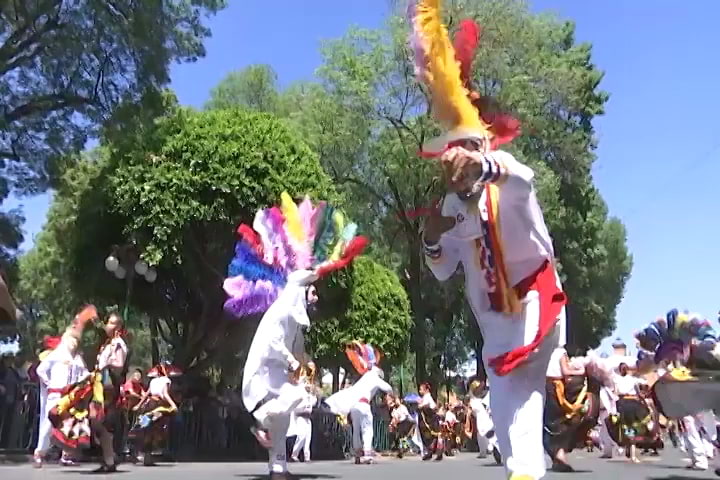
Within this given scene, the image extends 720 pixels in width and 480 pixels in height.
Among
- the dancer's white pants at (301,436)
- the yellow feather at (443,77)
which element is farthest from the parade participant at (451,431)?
the yellow feather at (443,77)

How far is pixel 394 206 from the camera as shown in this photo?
1146 inches

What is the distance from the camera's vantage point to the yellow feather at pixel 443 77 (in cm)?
519

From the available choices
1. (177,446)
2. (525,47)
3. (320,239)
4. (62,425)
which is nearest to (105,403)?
(62,425)

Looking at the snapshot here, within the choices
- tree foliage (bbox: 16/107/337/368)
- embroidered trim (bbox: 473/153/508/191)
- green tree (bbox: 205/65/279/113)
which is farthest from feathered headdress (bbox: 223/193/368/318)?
green tree (bbox: 205/65/279/113)

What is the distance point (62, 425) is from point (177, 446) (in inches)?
262

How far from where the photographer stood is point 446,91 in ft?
17.1

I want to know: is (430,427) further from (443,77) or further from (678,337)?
(443,77)

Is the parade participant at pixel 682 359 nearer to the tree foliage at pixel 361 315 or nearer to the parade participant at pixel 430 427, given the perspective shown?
the parade participant at pixel 430 427

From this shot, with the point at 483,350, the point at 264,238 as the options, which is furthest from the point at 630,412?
the point at 483,350

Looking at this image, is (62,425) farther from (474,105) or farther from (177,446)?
(474,105)

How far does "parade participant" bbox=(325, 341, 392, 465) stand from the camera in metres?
15.9

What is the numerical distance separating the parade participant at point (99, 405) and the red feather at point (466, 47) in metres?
6.94

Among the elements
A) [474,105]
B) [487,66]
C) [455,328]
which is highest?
[487,66]

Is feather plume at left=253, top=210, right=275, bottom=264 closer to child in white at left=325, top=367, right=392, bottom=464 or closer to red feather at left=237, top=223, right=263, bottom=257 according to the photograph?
red feather at left=237, top=223, right=263, bottom=257
